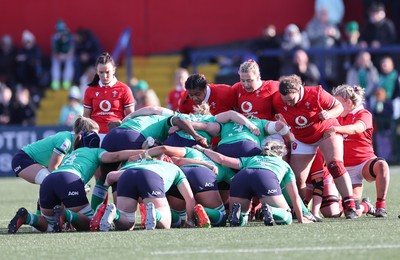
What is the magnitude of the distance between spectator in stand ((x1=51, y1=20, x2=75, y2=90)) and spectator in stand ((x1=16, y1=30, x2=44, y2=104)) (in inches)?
13.9

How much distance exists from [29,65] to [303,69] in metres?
7.19

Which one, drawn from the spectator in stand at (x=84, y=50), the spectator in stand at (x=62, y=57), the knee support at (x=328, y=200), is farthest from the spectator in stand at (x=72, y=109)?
the knee support at (x=328, y=200)

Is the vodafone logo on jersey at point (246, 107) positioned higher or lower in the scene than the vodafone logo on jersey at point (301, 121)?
higher

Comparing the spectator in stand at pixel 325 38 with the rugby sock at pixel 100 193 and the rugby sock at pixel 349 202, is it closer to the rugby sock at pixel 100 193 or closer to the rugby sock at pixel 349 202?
the rugby sock at pixel 349 202

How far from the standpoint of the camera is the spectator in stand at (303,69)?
19.8 meters

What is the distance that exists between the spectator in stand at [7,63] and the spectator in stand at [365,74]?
7.81m

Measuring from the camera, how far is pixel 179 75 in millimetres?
17125

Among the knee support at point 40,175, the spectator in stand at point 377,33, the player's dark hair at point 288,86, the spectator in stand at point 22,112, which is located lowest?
the spectator in stand at point 22,112

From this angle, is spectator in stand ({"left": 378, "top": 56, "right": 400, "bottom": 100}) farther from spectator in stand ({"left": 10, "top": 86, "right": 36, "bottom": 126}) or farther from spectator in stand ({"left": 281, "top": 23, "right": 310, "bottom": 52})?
spectator in stand ({"left": 10, "top": 86, "right": 36, "bottom": 126})

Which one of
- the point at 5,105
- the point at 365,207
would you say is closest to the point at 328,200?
the point at 365,207

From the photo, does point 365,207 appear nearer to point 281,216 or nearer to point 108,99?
point 281,216

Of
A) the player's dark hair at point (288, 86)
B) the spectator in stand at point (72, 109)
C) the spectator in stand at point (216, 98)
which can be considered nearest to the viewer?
the player's dark hair at point (288, 86)

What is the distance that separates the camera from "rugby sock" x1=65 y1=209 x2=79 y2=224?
1079cm

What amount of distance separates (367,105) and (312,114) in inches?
340
